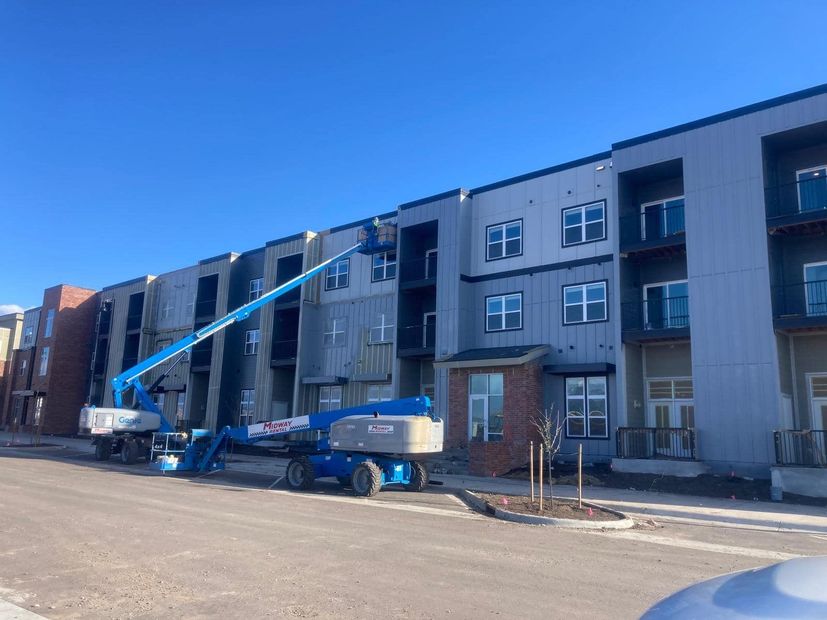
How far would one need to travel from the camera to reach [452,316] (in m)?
27.6

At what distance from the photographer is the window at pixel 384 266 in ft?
105

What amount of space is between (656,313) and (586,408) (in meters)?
4.31

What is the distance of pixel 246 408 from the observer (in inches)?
1464

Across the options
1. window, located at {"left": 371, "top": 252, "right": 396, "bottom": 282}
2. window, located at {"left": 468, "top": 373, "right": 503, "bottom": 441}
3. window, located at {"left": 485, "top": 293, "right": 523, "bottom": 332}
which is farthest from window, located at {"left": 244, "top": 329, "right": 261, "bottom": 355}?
window, located at {"left": 468, "top": 373, "right": 503, "bottom": 441}

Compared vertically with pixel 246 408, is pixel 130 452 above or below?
below

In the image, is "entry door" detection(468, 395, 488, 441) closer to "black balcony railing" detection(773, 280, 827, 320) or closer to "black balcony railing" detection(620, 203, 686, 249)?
"black balcony railing" detection(620, 203, 686, 249)

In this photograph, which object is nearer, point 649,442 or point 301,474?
point 301,474

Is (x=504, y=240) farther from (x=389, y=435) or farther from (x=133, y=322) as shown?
(x=133, y=322)

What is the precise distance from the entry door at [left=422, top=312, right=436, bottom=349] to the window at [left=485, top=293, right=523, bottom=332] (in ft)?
9.04

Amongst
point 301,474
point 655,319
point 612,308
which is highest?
point 612,308

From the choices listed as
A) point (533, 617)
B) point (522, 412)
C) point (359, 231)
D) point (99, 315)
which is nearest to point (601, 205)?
point (522, 412)

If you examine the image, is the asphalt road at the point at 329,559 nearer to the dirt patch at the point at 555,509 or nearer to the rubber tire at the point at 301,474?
the dirt patch at the point at 555,509

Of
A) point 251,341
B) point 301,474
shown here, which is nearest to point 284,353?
point 251,341

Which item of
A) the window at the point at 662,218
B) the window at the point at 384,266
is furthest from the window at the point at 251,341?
the window at the point at 662,218
